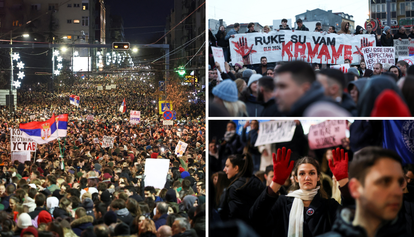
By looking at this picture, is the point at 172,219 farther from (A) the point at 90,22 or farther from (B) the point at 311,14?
(A) the point at 90,22

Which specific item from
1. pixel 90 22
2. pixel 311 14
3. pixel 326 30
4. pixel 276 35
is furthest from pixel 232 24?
pixel 90 22

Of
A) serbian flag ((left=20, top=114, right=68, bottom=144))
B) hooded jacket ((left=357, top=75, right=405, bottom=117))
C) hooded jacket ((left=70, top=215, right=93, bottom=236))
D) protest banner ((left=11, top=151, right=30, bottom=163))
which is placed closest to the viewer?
hooded jacket ((left=357, top=75, right=405, bottom=117))

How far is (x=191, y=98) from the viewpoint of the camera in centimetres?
5688

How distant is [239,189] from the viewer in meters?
5.07

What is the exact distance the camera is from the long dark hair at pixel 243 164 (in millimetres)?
5093

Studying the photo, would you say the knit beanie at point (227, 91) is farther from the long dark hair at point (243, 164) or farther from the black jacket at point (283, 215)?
the black jacket at point (283, 215)

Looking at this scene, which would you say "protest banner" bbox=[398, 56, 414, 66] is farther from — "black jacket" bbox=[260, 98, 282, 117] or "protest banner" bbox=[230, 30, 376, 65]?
"black jacket" bbox=[260, 98, 282, 117]

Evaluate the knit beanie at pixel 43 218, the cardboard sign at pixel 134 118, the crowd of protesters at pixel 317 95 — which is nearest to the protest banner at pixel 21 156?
the knit beanie at pixel 43 218

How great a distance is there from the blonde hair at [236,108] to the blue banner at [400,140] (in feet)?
5.66

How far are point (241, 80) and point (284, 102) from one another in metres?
0.78

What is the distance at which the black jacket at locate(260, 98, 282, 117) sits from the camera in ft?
15.4

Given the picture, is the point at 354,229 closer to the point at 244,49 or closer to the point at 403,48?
the point at 244,49

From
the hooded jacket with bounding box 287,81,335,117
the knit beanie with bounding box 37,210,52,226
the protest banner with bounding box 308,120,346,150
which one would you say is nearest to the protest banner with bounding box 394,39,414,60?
the protest banner with bounding box 308,120,346,150

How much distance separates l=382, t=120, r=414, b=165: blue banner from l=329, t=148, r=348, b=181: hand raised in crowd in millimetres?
500
